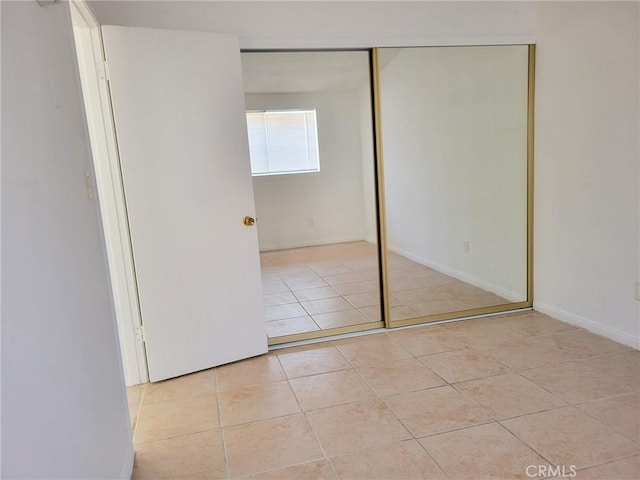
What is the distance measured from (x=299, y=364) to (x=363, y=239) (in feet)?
6.64

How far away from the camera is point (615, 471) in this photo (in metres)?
1.60

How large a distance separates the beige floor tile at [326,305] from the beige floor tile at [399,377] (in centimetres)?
89

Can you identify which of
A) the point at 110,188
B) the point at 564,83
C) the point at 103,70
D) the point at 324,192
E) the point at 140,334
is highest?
the point at 103,70

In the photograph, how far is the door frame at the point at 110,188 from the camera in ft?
7.25

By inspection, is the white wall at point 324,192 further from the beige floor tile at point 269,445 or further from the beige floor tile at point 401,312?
the beige floor tile at point 269,445

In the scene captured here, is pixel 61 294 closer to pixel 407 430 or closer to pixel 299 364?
pixel 407 430

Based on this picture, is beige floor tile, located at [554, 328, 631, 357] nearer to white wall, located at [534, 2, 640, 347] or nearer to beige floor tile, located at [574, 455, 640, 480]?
white wall, located at [534, 2, 640, 347]

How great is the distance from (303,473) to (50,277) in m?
1.13

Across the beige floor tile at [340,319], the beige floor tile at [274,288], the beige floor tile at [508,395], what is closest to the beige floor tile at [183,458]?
the beige floor tile at [508,395]

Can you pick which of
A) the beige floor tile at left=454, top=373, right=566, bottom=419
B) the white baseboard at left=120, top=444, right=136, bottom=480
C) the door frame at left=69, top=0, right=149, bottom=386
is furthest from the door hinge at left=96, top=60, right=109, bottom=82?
the beige floor tile at left=454, top=373, right=566, bottom=419

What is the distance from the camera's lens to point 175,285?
8.22 ft

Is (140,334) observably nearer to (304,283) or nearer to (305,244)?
(304,283)

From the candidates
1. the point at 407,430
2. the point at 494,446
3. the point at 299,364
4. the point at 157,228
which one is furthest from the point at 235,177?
the point at 494,446

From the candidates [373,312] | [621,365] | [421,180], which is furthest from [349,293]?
[621,365]
